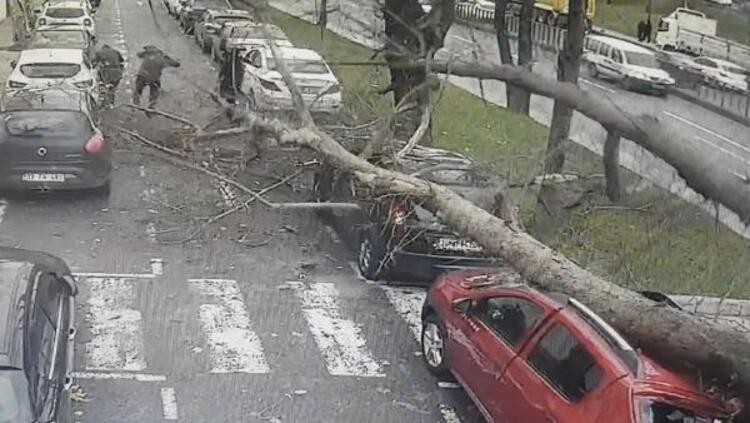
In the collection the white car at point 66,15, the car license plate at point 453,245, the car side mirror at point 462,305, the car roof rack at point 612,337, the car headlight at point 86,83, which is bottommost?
the white car at point 66,15

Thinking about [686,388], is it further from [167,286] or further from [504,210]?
[167,286]

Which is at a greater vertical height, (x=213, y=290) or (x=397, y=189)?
(x=397, y=189)

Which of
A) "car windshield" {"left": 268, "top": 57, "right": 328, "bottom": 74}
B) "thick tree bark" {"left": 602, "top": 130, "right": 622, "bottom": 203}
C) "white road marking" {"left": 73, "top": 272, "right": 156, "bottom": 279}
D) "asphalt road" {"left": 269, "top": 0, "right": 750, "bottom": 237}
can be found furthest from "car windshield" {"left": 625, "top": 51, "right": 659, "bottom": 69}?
"white road marking" {"left": 73, "top": 272, "right": 156, "bottom": 279}

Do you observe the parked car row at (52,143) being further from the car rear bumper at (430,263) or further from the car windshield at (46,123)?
the car rear bumper at (430,263)

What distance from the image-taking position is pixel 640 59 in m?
32.3

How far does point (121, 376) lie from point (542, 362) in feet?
12.3

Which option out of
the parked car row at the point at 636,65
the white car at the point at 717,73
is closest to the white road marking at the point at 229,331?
the white car at the point at 717,73

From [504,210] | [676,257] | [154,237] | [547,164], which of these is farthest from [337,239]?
[504,210]

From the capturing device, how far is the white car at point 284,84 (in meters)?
14.1

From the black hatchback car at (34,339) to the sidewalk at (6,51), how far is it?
16436 millimetres

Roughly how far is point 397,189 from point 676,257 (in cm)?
423

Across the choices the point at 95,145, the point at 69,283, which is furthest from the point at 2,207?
the point at 69,283

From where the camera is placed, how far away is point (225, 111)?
1241 centimetres

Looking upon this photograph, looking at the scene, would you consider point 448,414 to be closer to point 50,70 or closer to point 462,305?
point 462,305
